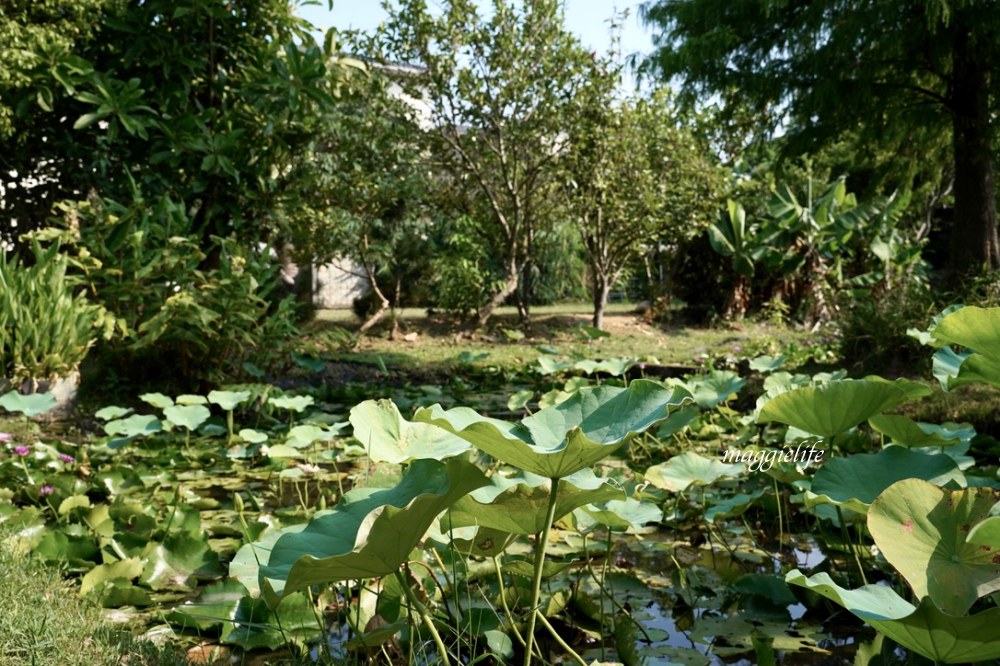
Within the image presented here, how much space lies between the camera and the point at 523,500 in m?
1.42

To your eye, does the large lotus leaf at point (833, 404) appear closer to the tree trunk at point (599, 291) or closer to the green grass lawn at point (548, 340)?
the green grass lawn at point (548, 340)

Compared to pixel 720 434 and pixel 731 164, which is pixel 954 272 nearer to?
pixel 720 434

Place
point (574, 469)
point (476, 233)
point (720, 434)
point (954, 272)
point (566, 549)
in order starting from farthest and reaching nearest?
point (476, 233) < point (954, 272) < point (720, 434) < point (566, 549) < point (574, 469)

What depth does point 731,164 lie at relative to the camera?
13.1 m

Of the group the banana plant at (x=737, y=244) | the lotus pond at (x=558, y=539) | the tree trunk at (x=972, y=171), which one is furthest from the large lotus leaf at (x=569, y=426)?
the banana plant at (x=737, y=244)

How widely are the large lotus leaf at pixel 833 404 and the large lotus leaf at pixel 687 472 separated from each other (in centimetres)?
31

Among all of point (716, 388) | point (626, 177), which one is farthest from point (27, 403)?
point (626, 177)

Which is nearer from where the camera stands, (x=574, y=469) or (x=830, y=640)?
(x=574, y=469)

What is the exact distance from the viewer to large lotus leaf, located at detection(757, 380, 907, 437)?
179 centimetres

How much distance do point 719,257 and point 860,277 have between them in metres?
2.00

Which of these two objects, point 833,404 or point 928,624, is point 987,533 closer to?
point 928,624

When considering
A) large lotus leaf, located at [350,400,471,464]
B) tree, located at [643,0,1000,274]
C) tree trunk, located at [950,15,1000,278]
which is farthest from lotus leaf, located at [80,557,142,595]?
tree trunk, located at [950,15,1000,278]

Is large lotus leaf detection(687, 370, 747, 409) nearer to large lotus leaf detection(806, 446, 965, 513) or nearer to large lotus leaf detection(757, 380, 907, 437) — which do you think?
large lotus leaf detection(757, 380, 907, 437)

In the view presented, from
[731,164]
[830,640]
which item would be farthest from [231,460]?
[731,164]
